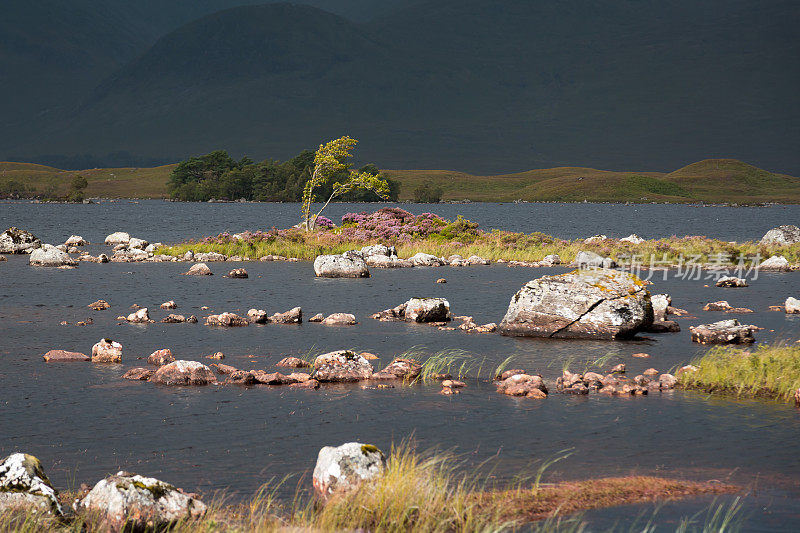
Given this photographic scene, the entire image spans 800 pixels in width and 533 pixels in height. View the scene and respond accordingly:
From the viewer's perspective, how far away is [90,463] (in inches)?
542

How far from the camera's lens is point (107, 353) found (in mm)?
22547

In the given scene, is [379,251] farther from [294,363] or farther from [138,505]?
[138,505]

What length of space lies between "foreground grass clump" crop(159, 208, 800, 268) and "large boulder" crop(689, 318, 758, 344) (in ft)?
91.6

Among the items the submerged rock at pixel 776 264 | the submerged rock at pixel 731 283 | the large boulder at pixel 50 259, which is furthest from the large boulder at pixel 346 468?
the submerged rock at pixel 776 264

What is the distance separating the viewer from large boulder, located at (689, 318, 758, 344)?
2517 cm

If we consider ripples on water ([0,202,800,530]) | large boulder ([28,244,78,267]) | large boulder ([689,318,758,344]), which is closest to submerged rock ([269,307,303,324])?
ripples on water ([0,202,800,530])

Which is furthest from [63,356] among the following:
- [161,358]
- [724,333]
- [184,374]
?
[724,333]

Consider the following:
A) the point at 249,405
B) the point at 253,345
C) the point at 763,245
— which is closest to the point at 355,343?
the point at 253,345

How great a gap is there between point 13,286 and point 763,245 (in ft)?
162

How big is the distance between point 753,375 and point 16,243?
55768 mm

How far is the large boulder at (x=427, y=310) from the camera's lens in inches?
1180

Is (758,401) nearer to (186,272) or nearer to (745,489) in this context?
(745,489)

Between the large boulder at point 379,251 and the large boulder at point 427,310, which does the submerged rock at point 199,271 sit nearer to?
the large boulder at point 379,251

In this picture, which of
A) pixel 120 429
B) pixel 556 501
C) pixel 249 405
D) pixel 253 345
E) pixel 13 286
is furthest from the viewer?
pixel 13 286
